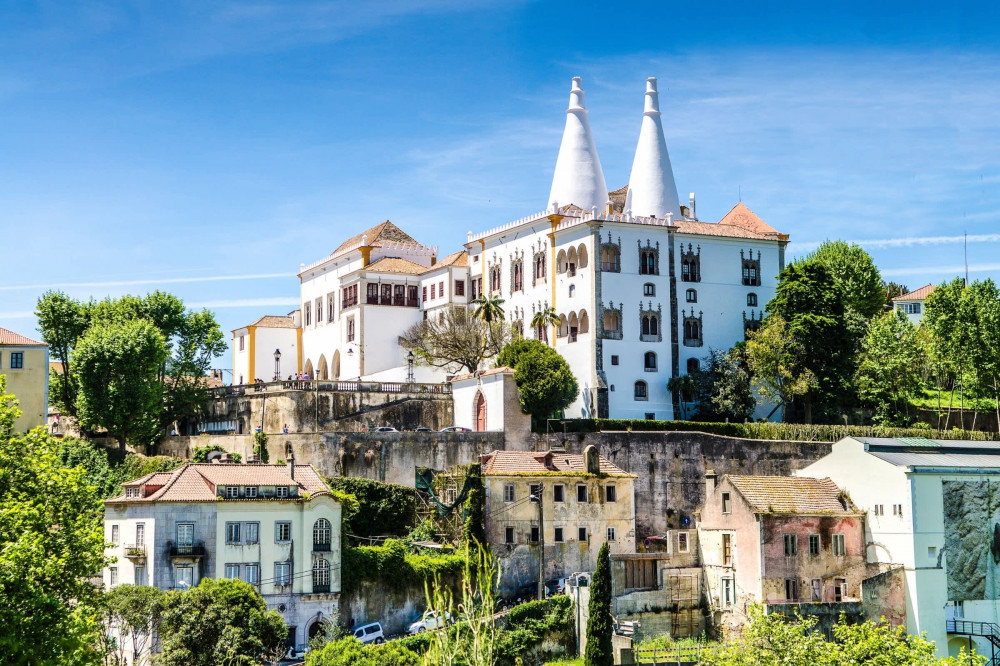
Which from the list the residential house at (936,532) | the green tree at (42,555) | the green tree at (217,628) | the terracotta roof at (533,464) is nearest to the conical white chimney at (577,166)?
the terracotta roof at (533,464)

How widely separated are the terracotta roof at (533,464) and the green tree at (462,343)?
1609 centimetres

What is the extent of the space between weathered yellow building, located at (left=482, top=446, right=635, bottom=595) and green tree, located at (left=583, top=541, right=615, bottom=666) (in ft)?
17.3

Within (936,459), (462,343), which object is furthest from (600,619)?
(462,343)

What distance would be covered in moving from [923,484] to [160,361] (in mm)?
38329

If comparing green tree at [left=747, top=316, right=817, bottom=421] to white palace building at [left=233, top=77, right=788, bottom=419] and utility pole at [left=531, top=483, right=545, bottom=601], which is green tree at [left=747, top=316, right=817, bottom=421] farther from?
utility pole at [left=531, top=483, right=545, bottom=601]

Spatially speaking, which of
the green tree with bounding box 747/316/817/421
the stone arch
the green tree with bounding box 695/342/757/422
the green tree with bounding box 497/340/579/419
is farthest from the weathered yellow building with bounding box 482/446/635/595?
the green tree with bounding box 747/316/817/421

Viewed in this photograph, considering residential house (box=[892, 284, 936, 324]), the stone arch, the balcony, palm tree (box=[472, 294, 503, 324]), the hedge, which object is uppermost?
residential house (box=[892, 284, 936, 324])

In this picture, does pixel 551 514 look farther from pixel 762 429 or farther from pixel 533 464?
pixel 762 429

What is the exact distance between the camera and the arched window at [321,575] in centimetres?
5266

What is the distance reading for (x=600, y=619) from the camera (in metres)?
51.4

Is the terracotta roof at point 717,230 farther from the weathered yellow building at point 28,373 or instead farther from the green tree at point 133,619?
the green tree at point 133,619

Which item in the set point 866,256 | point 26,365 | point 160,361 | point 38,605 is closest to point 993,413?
point 866,256

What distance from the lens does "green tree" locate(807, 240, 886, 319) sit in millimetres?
91625

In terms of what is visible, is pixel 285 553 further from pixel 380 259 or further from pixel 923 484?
pixel 380 259
